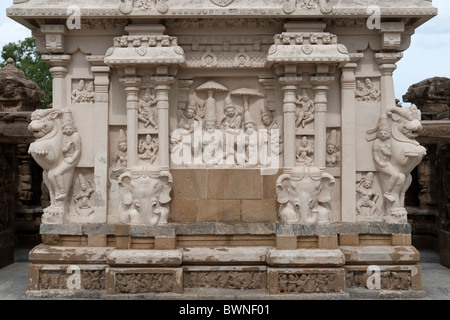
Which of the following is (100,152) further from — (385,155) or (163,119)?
(385,155)

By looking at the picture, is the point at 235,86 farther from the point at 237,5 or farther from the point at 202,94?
the point at 237,5

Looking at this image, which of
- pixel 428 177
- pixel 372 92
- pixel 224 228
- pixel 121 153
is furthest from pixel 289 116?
pixel 428 177

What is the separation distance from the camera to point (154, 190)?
686 centimetres

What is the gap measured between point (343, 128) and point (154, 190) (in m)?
3.26

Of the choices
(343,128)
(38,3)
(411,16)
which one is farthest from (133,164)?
(411,16)

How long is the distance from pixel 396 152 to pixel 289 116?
72.1 inches

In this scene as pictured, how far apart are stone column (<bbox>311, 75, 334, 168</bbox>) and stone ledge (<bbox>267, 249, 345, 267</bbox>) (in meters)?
1.38

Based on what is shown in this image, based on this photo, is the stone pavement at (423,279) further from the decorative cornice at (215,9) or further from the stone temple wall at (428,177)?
the decorative cornice at (215,9)

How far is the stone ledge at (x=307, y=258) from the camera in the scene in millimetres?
6691

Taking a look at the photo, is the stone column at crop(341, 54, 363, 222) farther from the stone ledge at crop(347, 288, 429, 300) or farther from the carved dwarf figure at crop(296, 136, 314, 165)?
the stone ledge at crop(347, 288, 429, 300)

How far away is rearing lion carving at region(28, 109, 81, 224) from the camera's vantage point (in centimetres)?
707

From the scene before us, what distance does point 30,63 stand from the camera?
32625 millimetres

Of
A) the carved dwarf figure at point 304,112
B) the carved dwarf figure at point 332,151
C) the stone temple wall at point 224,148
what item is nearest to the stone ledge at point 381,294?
the stone temple wall at point 224,148

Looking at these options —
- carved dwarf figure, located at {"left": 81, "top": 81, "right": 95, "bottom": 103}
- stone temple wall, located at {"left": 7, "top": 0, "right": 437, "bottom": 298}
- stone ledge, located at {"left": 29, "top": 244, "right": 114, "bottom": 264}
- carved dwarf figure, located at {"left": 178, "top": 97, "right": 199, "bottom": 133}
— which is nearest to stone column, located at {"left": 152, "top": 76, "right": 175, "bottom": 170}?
stone temple wall, located at {"left": 7, "top": 0, "right": 437, "bottom": 298}
